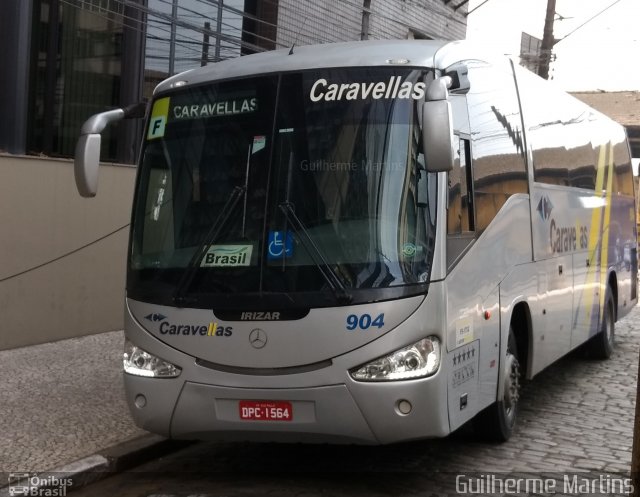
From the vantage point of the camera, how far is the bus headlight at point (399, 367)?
5.77 m

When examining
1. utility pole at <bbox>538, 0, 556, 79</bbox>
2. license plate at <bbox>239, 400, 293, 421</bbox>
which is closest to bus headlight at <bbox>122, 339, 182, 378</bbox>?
license plate at <bbox>239, 400, 293, 421</bbox>

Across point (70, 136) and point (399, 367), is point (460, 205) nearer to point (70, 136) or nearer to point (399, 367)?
point (399, 367)

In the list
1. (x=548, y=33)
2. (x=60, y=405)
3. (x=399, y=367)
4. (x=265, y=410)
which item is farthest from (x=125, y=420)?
(x=548, y=33)

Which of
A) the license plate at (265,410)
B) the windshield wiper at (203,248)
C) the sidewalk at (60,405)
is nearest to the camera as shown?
the license plate at (265,410)

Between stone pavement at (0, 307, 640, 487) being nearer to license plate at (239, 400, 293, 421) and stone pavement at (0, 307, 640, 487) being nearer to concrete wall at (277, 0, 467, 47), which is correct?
license plate at (239, 400, 293, 421)

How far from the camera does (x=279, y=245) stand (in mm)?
6012

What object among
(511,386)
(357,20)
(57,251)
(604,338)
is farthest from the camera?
(357,20)

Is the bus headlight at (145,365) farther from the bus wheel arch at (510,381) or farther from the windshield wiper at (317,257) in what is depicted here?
the bus wheel arch at (510,381)

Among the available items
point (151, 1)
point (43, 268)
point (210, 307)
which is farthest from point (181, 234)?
point (151, 1)

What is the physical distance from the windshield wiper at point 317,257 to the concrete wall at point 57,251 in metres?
5.21

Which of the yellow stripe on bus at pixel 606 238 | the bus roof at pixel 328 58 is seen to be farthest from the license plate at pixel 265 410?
the yellow stripe on bus at pixel 606 238

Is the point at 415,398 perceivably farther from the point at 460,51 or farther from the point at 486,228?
the point at 460,51

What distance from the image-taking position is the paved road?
20.8ft

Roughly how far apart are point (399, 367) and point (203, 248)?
148cm
